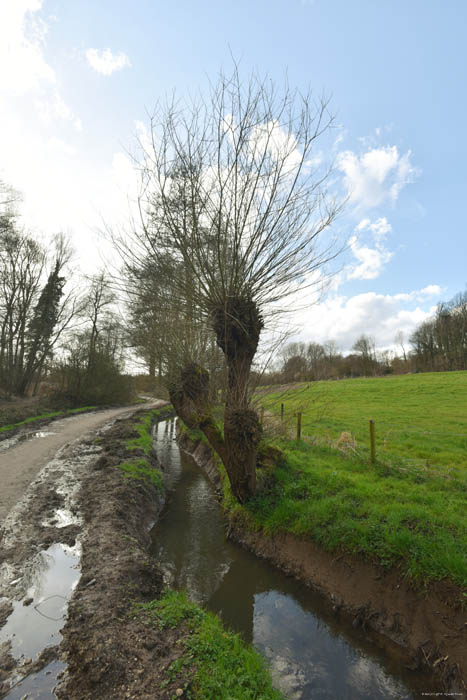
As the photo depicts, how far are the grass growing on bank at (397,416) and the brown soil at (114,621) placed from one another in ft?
11.5

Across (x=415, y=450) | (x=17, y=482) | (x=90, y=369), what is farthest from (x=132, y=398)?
(x=415, y=450)

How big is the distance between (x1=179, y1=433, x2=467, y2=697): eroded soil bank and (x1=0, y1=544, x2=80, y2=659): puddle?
3.29 meters

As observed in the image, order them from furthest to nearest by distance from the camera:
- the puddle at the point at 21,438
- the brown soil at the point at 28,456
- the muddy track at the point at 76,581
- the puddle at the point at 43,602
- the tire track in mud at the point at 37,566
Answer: the puddle at the point at 21,438 < the brown soil at the point at 28,456 < the puddle at the point at 43,602 < the tire track in mud at the point at 37,566 < the muddy track at the point at 76,581

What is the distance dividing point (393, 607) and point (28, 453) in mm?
10421

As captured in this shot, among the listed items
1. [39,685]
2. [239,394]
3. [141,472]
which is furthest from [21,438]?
[39,685]

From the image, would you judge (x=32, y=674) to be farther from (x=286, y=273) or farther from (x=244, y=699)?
(x=286, y=273)

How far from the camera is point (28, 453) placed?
10.2m

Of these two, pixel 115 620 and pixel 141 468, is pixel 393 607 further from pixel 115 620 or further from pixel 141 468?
pixel 141 468

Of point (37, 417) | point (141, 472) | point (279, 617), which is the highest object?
point (37, 417)

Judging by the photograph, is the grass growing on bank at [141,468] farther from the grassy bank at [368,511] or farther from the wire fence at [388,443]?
the wire fence at [388,443]

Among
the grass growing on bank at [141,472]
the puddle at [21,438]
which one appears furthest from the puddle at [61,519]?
the puddle at [21,438]

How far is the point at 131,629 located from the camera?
347 centimetres

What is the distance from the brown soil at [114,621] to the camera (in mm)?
2844

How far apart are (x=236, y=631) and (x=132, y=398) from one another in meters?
29.2
